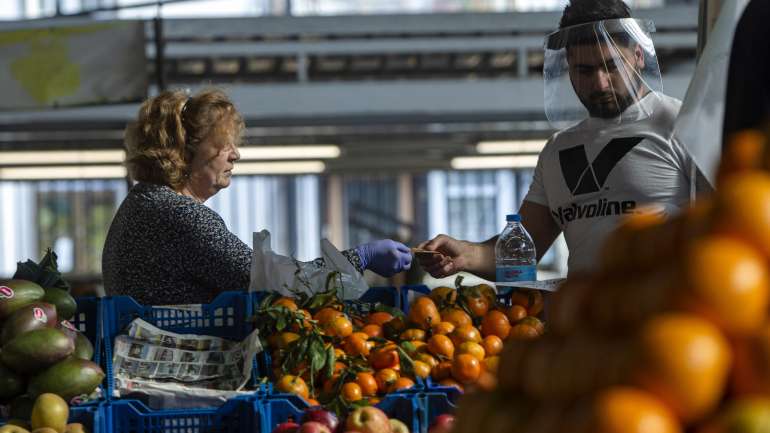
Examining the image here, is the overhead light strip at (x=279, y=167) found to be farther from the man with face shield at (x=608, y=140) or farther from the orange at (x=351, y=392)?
the orange at (x=351, y=392)

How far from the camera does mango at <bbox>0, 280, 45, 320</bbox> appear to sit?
3037 mm

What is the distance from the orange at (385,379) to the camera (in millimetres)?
2869

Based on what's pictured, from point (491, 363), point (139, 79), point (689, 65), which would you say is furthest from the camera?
point (689, 65)

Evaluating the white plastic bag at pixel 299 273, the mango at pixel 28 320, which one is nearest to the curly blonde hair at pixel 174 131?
the white plastic bag at pixel 299 273

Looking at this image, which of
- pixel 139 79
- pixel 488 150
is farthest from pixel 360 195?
pixel 139 79

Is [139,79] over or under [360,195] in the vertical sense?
over

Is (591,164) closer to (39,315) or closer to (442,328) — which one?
(442,328)

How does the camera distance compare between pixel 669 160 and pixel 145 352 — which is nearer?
pixel 145 352

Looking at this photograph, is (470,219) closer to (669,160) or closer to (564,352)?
(669,160)

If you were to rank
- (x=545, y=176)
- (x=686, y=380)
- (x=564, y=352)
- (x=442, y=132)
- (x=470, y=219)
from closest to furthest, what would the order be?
(x=686, y=380), (x=564, y=352), (x=545, y=176), (x=442, y=132), (x=470, y=219)

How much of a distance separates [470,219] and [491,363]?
16543mm

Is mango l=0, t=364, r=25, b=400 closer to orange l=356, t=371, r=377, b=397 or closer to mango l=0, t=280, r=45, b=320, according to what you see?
mango l=0, t=280, r=45, b=320

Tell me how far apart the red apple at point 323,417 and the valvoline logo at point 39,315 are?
0.96 m

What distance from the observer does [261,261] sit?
10.9 feet
